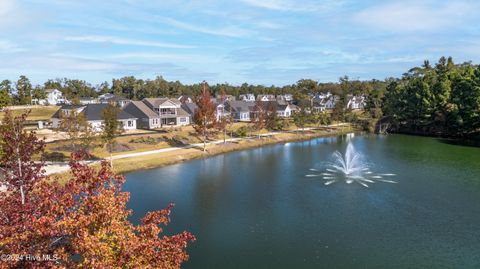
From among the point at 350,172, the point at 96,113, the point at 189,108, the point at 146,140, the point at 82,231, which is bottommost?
the point at 350,172

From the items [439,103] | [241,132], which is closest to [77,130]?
[241,132]

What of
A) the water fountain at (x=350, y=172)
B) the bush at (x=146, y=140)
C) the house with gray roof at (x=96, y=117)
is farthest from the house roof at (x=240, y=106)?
the water fountain at (x=350, y=172)

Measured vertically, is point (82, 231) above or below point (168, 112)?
below

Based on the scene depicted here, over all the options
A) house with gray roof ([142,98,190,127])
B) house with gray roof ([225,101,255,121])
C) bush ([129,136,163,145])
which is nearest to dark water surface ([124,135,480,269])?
bush ([129,136,163,145])

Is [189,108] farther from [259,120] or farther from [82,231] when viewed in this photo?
[82,231]

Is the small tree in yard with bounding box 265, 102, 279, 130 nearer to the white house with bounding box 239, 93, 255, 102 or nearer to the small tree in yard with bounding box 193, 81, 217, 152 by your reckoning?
the small tree in yard with bounding box 193, 81, 217, 152

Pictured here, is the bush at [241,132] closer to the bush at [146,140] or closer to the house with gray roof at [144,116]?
the house with gray roof at [144,116]

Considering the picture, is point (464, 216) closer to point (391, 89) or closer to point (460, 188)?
point (460, 188)
